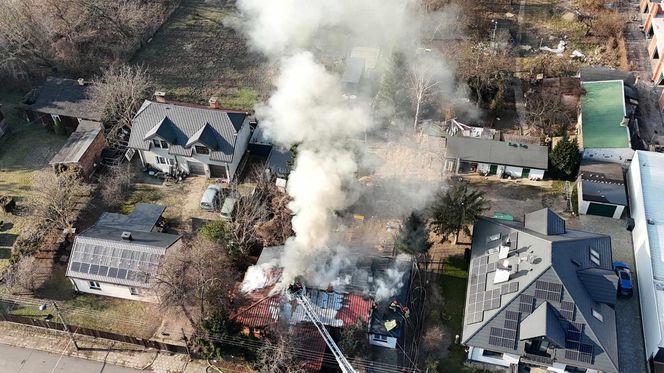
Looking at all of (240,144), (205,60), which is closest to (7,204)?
(240,144)

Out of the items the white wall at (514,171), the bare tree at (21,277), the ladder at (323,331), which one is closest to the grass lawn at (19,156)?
the bare tree at (21,277)

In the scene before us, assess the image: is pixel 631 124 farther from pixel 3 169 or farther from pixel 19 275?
pixel 3 169

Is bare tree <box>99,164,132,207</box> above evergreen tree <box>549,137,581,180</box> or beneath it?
beneath

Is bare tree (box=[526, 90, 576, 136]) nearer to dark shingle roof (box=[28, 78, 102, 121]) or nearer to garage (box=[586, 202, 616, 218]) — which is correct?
garage (box=[586, 202, 616, 218])

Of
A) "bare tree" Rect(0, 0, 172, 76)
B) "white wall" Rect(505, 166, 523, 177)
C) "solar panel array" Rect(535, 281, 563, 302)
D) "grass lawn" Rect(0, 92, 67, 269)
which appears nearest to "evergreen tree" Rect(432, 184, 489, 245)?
"solar panel array" Rect(535, 281, 563, 302)

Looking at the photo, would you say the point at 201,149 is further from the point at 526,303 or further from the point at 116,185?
the point at 526,303

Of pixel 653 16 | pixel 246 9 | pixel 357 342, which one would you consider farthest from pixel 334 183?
pixel 653 16

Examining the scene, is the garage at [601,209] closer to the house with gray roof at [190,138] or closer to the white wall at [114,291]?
the house with gray roof at [190,138]
